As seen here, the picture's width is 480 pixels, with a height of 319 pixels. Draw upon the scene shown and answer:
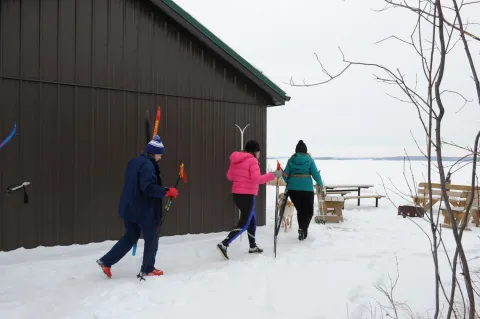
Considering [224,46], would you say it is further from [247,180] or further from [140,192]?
[140,192]

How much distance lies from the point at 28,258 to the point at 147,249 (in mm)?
2241

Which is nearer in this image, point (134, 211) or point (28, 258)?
point (134, 211)

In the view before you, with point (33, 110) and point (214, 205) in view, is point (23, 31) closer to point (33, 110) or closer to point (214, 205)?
point (33, 110)

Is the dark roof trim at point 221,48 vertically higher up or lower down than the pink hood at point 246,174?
higher up

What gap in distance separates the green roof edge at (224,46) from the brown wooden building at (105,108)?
0.07 ft

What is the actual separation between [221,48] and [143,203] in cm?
386

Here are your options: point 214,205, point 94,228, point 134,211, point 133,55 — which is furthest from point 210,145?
point 134,211

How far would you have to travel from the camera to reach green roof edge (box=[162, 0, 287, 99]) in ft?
21.1

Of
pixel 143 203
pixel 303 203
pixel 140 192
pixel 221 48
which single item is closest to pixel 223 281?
pixel 143 203

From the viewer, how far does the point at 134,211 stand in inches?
171

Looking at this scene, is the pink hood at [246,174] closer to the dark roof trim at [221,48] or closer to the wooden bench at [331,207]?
the dark roof trim at [221,48]

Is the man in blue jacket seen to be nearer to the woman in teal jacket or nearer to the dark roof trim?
the woman in teal jacket

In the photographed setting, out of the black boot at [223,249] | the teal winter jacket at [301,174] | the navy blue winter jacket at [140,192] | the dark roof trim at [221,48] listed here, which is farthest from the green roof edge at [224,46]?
the black boot at [223,249]

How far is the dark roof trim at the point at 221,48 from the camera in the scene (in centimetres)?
644
